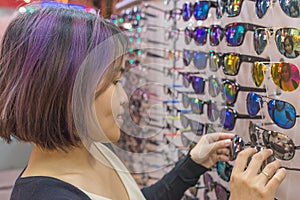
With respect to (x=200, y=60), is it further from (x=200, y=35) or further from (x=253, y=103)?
(x=253, y=103)

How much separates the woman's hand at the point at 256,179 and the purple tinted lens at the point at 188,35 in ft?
1.49

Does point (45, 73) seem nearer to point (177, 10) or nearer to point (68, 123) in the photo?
point (68, 123)

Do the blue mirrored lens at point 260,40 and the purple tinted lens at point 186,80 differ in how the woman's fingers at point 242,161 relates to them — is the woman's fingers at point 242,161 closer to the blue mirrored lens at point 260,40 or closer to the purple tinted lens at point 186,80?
the blue mirrored lens at point 260,40

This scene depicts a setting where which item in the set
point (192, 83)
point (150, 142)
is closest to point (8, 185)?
point (150, 142)

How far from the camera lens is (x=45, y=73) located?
574 mm

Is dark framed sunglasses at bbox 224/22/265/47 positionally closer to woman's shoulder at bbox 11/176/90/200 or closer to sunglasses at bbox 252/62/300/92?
sunglasses at bbox 252/62/300/92

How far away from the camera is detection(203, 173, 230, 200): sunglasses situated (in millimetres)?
830

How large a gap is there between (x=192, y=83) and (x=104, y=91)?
423 mm

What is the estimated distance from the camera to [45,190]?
22.1 inches

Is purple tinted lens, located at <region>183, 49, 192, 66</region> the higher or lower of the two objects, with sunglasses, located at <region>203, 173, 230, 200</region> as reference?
higher

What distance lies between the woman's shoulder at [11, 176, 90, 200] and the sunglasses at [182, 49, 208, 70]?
1.53ft

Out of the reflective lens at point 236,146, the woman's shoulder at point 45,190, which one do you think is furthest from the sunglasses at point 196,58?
the woman's shoulder at point 45,190

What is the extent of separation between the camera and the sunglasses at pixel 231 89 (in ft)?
2.46

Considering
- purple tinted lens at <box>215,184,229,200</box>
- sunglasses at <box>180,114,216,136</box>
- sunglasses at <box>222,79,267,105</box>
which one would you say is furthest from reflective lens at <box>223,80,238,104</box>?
purple tinted lens at <box>215,184,229,200</box>
